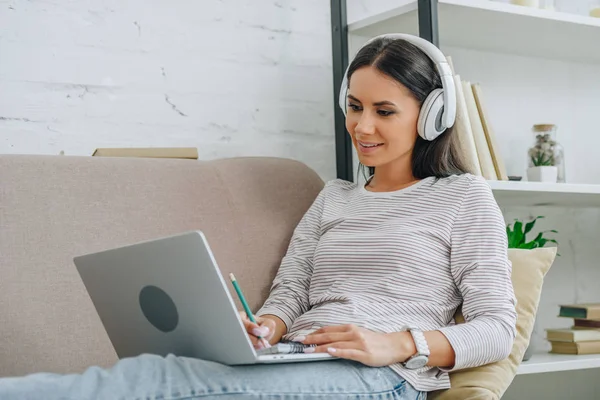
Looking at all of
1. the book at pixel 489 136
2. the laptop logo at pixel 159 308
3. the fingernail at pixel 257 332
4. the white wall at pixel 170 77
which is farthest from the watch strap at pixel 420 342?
the white wall at pixel 170 77

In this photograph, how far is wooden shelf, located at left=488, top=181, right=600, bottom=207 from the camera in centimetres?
195

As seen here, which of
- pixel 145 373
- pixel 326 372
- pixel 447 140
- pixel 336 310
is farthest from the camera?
pixel 447 140

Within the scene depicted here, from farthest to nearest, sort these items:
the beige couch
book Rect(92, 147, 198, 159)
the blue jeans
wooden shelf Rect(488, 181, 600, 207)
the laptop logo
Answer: wooden shelf Rect(488, 181, 600, 207), book Rect(92, 147, 198, 159), the beige couch, the laptop logo, the blue jeans

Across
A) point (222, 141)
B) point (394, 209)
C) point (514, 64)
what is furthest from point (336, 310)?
point (514, 64)

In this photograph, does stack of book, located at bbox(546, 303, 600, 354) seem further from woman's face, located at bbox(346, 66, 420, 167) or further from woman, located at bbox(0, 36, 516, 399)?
woman's face, located at bbox(346, 66, 420, 167)

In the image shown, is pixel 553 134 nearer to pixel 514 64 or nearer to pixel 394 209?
pixel 514 64

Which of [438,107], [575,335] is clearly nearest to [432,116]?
[438,107]

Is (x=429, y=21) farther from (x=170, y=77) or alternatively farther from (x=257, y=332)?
(x=257, y=332)

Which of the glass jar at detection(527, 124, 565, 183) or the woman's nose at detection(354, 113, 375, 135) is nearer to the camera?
the woman's nose at detection(354, 113, 375, 135)

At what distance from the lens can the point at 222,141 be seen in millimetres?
2057

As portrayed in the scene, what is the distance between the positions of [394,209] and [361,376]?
15.6 inches

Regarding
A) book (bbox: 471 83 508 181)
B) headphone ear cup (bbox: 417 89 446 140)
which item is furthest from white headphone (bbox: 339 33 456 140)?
book (bbox: 471 83 508 181)

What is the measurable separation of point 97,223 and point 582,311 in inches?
52.5

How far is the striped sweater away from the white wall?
0.55 metres
